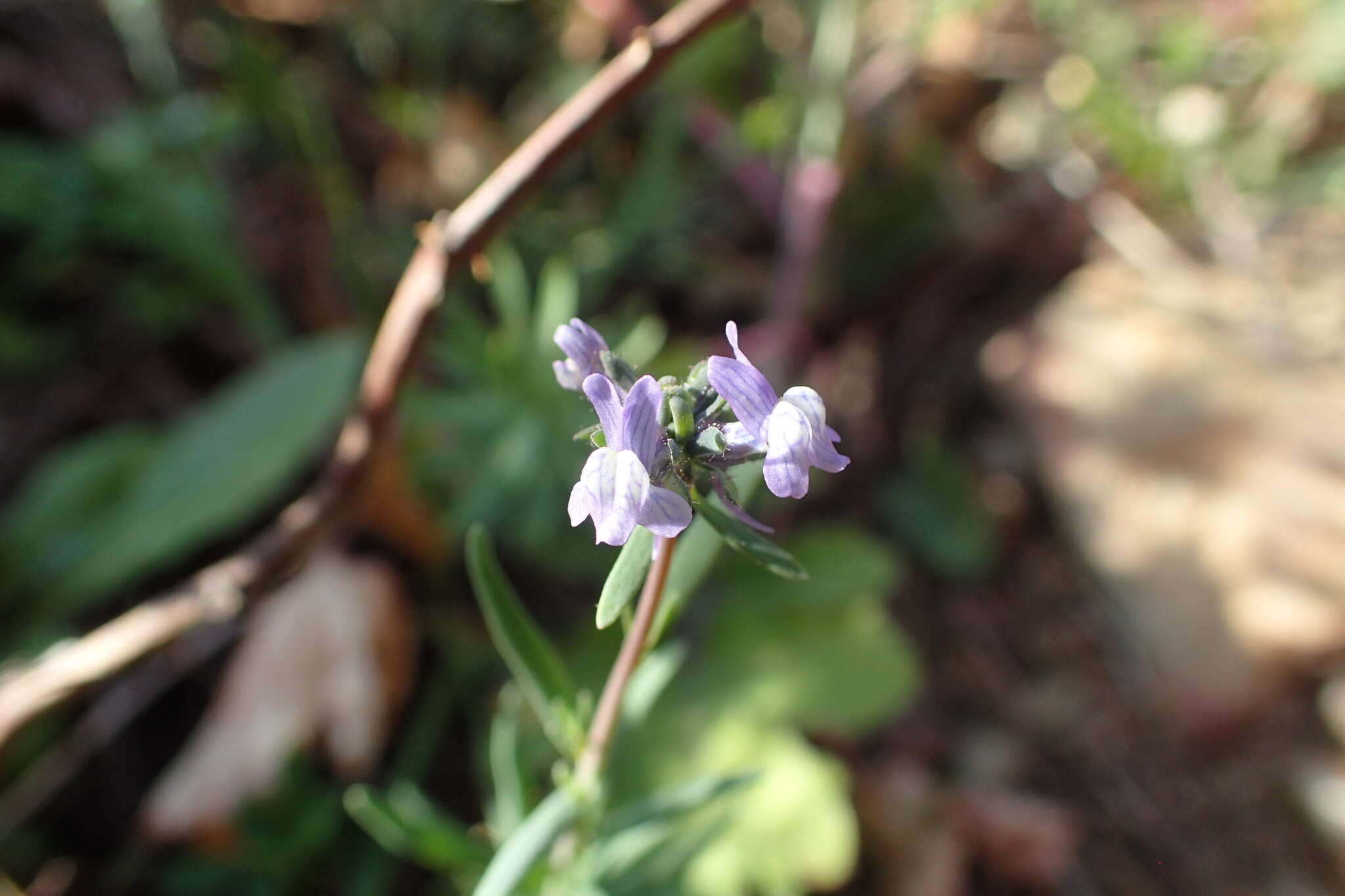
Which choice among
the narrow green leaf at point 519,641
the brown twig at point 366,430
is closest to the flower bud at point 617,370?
the narrow green leaf at point 519,641

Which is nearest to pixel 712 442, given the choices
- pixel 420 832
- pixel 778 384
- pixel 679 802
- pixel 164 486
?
pixel 679 802

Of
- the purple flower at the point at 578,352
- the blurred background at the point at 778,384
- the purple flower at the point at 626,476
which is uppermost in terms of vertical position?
the purple flower at the point at 578,352

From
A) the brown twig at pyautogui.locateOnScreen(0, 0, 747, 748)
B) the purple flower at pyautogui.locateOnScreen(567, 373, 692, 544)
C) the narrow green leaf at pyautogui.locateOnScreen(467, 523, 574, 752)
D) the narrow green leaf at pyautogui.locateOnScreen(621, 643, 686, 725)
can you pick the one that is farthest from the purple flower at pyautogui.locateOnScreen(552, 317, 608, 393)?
the brown twig at pyautogui.locateOnScreen(0, 0, 747, 748)

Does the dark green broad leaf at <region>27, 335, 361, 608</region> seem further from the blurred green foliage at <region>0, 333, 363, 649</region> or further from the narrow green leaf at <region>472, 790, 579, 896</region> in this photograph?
the narrow green leaf at <region>472, 790, 579, 896</region>

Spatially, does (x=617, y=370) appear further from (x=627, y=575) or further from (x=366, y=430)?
(x=366, y=430)

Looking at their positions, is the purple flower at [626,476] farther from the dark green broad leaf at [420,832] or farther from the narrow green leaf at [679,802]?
the dark green broad leaf at [420,832]
